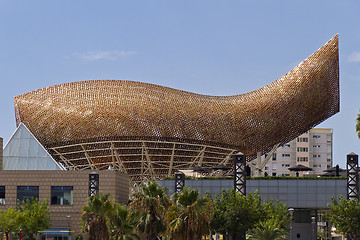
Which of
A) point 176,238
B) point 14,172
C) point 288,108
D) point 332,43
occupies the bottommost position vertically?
point 176,238

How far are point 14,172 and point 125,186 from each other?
503 inches

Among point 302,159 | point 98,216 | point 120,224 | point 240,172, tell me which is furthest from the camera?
point 302,159

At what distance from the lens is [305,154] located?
196 metres

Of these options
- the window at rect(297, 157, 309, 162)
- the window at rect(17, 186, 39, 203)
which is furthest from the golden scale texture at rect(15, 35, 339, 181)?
the window at rect(297, 157, 309, 162)

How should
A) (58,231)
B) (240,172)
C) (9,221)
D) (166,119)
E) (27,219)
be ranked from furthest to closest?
(166,119), (58,231), (27,219), (9,221), (240,172)

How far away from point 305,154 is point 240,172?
12542cm

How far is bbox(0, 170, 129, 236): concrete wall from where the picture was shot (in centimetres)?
8794

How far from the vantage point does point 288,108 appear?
12412cm

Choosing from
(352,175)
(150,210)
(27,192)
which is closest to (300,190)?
(352,175)

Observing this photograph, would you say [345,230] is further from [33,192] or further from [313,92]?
[313,92]

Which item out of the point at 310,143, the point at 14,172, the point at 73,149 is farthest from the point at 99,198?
the point at 310,143

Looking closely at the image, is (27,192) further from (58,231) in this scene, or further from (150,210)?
(150,210)

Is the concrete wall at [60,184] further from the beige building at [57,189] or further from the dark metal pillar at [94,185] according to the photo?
the dark metal pillar at [94,185]

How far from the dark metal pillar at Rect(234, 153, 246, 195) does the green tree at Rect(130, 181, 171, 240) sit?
43.1ft
